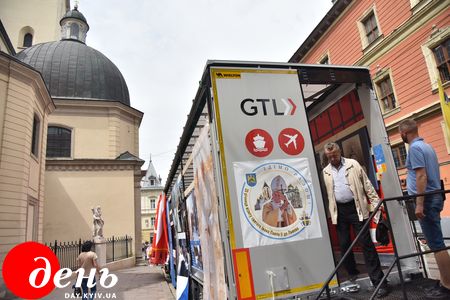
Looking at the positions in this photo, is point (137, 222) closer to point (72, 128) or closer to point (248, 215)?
point (72, 128)

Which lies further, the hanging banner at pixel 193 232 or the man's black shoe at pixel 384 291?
the hanging banner at pixel 193 232

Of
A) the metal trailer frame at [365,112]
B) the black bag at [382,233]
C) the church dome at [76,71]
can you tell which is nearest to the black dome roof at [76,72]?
the church dome at [76,71]

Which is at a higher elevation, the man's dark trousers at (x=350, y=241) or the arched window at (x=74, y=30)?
the arched window at (x=74, y=30)

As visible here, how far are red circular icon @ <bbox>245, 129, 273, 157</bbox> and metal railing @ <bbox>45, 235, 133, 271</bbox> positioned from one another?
53.8 feet

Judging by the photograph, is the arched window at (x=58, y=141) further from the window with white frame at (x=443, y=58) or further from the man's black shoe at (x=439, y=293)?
the man's black shoe at (x=439, y=293)

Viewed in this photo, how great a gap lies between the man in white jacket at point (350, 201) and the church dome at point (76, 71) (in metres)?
25.1

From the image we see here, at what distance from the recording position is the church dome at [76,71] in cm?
2594

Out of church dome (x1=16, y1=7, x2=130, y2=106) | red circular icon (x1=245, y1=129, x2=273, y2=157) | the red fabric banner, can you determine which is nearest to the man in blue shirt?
red circular icon (x1=245, y1=129, x2=273, y2=157)

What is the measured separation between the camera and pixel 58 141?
24469 millimetres

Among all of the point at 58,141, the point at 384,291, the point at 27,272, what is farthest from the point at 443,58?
the point at 58,141

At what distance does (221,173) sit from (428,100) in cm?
1414

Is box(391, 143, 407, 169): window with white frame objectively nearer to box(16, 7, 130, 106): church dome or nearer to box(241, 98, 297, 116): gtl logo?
box(241, 98, 297, 116): gtl logo

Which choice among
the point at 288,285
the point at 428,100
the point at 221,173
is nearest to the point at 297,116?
the point at 221,173

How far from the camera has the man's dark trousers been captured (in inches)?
159
